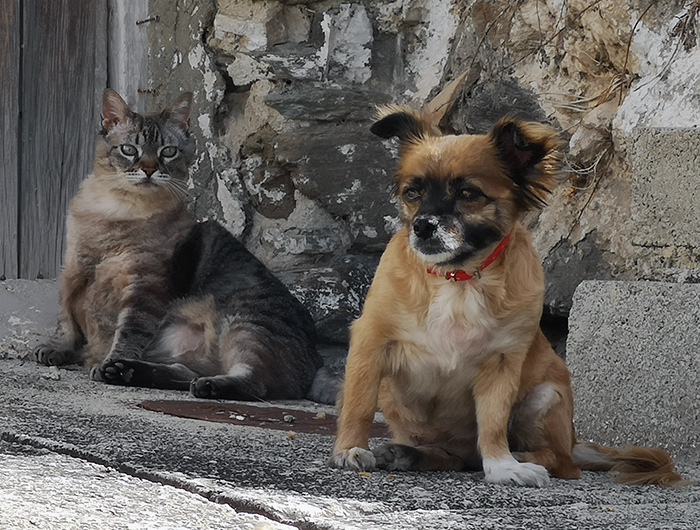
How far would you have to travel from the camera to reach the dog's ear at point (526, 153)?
8.05 feet

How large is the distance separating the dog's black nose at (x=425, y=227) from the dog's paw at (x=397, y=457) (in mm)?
557

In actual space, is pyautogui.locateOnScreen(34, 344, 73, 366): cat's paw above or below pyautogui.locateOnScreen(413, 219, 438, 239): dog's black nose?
below

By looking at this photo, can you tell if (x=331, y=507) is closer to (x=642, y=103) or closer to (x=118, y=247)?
(x=642, y=103)

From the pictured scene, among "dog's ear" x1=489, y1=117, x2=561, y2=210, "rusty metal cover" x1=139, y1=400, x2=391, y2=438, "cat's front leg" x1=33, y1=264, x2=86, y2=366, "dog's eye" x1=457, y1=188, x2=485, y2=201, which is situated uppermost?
"dog's ear" x1=489, y1=117, x2=561, y2=210

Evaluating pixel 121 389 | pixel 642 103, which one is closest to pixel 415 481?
pixel 642 103

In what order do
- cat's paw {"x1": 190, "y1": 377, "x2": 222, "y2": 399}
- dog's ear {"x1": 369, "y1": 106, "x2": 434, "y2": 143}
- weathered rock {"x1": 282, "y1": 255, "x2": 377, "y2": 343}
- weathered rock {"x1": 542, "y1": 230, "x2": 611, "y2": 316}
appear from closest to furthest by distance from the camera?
dog's ear {"x1": 369, "y1": 106, "x2": 434, "y2": 143} < weathered rock {"x1": 542, "y1": 230, "x2": 611, "y2": 316} < cat's paw {"x1": 190, "y1": 377, "x2": 222, "y2": 399} < weathered rock {"x1": 282, "y1": 255, "x2": 377, "y2": 343}

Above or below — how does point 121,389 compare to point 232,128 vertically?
below

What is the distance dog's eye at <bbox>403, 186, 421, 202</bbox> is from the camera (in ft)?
7.91

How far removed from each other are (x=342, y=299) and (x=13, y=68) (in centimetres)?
241

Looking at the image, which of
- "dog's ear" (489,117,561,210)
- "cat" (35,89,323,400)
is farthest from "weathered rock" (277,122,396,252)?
"dog's ear" (489,117,561,210)

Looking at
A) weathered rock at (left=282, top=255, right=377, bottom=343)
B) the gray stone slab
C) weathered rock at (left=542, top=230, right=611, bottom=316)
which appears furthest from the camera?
weathered rock at (left=282, top=255, right=377, bottom=343)

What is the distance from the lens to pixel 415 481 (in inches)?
87.4

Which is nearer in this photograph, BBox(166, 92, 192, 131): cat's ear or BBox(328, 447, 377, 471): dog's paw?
BBox(328, 447, 377, 471): dog's paw

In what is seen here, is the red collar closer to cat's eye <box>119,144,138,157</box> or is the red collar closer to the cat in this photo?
the cat
